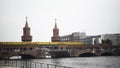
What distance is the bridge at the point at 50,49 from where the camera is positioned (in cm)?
8294


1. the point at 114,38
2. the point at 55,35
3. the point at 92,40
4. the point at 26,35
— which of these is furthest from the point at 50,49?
the point at 92,40

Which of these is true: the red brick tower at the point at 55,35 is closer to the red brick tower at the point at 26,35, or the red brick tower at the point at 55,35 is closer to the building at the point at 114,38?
the red brick tower at the point at 26,35

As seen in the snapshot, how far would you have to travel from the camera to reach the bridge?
272ft

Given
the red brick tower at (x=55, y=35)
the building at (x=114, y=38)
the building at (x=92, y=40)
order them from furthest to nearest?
the building at (x=92, y=40) → the building at (x=114, y=38) → the red brick tower at (x=55, y=35)

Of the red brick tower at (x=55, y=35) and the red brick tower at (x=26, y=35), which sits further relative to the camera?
the red brick tower at (x=55, y=35)

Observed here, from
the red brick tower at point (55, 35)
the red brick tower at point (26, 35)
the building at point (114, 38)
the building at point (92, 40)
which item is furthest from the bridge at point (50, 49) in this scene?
the building at point (92, 40)

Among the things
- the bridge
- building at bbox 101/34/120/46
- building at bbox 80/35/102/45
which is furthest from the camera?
building at bbox 80/35/102/45

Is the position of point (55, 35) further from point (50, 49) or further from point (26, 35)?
point (50, 49)

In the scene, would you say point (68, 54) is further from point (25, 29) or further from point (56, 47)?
point (25, 29)

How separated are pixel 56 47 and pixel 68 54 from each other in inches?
218

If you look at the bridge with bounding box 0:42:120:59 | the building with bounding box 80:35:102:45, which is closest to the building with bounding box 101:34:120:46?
the building with bounding box 80:35:102:45

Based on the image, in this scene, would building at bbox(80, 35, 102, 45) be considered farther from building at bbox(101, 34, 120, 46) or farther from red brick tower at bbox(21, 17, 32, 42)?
red brick tower at bbox(21, 17, 32, 42)

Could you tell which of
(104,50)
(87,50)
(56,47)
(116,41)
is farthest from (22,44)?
(116,41)

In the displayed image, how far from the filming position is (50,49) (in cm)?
9038
